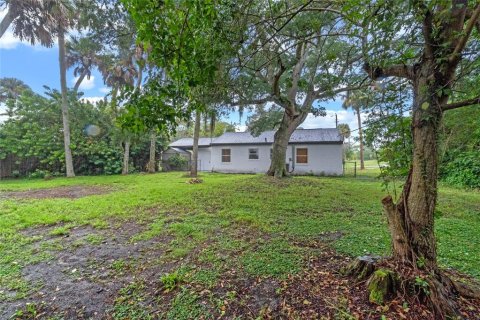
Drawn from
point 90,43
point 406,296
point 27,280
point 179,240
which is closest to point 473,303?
point 406,296

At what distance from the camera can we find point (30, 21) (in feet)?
32.2

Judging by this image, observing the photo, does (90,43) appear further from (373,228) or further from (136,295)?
(373,228)

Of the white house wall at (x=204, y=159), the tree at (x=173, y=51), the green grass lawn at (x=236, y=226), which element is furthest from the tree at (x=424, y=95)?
the white house wall at (x=204, y=159)

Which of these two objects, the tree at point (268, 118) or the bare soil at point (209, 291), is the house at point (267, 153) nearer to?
the tree at point (268, 118)

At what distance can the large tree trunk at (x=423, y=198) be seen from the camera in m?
2.07

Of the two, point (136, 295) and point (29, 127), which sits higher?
point (29, 127)

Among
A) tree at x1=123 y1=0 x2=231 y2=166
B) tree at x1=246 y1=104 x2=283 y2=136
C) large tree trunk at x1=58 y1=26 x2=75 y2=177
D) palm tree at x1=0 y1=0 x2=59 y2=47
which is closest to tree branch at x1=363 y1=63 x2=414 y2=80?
tree at x1=123 y1=0 x2=231 y2=166

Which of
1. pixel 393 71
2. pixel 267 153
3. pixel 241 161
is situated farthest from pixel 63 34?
pixel 393 71

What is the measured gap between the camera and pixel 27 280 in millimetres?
2770

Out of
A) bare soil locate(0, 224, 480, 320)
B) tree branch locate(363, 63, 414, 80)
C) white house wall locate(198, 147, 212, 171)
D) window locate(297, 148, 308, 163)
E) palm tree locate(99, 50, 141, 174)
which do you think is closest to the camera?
bare soil locate(0, 224, 480, 320)

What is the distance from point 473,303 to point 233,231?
303 cm

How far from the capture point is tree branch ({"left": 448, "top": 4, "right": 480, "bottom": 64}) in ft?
5.46

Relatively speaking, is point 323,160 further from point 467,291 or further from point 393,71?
point 467,291

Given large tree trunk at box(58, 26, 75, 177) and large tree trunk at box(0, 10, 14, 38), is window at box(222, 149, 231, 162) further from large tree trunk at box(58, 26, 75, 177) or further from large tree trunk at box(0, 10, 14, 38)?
large tree trunk at box(0, 10, 14, 38)
